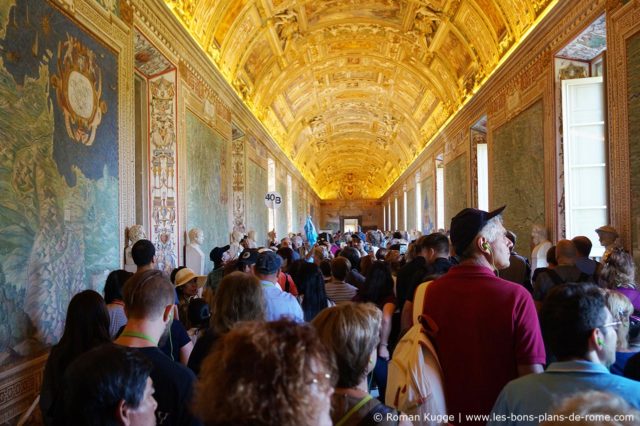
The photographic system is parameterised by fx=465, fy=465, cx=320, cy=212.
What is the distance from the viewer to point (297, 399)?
1.25 metres

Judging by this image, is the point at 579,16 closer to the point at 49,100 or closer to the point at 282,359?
the point at 49,100

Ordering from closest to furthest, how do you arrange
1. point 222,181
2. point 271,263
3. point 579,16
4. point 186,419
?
1. point 186,419
2. point 271,263
3. point 579,16
4. point 222,181

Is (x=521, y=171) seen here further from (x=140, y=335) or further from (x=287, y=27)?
(x=140, y=335)

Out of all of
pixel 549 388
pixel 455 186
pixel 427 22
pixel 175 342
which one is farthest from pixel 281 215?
pixel 549 388

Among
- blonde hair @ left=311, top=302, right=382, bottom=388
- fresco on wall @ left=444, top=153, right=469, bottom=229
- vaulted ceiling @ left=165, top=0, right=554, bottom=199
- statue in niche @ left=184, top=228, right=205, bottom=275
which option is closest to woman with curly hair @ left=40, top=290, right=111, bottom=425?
blonde hair @ left=311, top=302, right=382, bottom=388

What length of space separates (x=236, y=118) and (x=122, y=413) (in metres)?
13.4

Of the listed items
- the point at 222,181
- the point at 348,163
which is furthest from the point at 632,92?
the point at 348,163

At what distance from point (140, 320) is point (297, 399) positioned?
66.7 inches

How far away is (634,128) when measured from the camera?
6840 mm

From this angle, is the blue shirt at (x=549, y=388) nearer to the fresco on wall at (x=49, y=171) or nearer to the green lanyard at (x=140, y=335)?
the green lanyard at (x=140, y=335)

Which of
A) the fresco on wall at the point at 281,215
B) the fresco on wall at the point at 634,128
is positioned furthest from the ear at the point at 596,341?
the fresco on wall at the point at 281,215

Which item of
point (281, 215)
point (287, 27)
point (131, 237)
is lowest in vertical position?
point (131, 237)

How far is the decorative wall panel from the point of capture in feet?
30.2

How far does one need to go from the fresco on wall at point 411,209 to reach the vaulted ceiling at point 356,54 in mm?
2627
